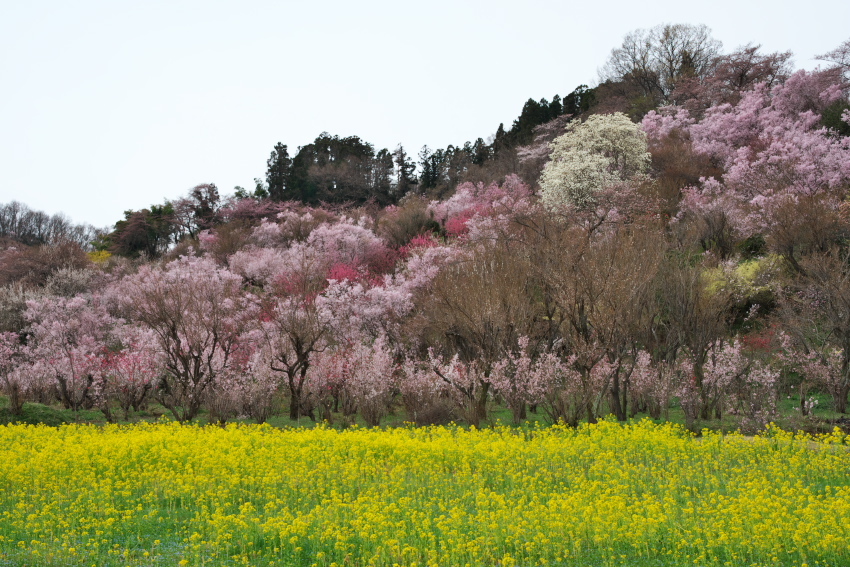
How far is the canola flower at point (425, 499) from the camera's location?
830 centimetres

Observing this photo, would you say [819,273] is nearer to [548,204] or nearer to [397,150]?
[548,204]

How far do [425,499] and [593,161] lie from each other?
108ft

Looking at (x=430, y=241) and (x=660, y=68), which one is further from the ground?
(x=660, y=68)

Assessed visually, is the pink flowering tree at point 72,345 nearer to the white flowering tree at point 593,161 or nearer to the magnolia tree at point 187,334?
the magnolia tree at point 187,334

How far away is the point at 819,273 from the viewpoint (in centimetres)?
2217

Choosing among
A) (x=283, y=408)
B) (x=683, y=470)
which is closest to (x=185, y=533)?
(x=683, y=470)

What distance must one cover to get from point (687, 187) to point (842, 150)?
25.3 ft

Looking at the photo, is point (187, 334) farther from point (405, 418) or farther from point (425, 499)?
point (425, 499)

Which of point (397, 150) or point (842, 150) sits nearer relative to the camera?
point (842, 150)

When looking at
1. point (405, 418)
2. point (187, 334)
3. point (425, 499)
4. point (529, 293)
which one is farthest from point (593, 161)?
point (425, 499)

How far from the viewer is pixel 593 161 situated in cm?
4053

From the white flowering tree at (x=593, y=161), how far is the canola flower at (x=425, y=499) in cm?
2511

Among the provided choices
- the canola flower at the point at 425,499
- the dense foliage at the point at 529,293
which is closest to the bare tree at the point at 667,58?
the dense foliage at the point at 529,293

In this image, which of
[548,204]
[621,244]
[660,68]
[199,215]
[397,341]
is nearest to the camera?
[621,244]
